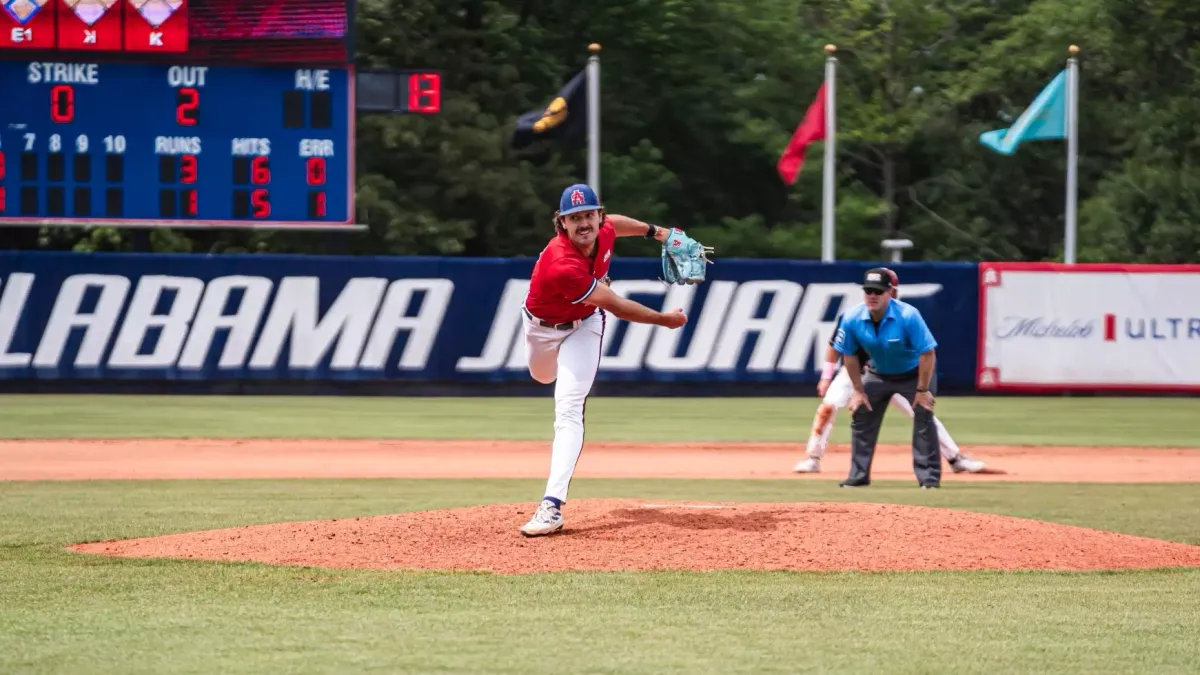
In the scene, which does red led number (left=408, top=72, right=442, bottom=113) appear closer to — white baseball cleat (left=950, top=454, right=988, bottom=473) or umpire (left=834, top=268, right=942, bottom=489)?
white baseball cleat (left=950, top=454, right=988, bottom=473)

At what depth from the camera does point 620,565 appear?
7652 millimetres

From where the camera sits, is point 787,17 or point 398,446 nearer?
point 398,446

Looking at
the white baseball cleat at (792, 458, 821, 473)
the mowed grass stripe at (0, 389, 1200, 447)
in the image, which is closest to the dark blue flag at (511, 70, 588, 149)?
the mowed grass stripe at (0, 389, 1200, 447)

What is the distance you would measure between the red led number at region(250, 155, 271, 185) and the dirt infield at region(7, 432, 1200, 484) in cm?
454

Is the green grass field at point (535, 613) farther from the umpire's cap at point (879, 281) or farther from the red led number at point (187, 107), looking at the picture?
the red led number at point (187, 107)

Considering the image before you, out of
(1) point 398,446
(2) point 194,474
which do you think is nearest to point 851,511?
(2) point 194,474

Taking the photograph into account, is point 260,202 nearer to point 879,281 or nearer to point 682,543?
point 879,281

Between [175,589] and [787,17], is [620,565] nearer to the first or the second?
[175,589]

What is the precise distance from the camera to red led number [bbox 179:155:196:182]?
20016mm

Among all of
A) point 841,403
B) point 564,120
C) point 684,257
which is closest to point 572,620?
point 684,257

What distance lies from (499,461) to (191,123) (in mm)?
7456

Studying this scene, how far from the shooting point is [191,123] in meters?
19.9

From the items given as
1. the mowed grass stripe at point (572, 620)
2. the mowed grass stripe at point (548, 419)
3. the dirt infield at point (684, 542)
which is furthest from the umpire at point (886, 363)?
the mowed grass stripe at point (548, 419)

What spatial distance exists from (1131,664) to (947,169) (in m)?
36.9
